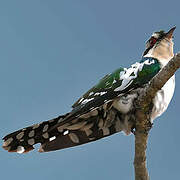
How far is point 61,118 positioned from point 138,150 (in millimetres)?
908

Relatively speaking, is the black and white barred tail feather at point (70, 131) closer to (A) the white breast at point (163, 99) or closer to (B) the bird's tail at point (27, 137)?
(B) the bird's tail at point (27, 137)

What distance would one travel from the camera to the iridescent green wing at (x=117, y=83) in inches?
183

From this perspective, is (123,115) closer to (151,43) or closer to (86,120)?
(86,120)

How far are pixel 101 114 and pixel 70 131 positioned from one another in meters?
0.42

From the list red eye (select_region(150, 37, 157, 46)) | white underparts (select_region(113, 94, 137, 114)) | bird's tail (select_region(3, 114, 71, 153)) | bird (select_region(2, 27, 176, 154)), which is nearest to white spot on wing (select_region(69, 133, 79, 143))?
bird (select_region(2, 27, 176, 154))

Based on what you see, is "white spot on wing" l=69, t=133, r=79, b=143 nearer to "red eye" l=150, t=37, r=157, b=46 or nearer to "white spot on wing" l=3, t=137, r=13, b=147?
"white spot on wing" l=3, t=137, r=13, b=147

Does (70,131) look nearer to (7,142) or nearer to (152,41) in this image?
(7,142)

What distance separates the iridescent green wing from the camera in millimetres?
4648

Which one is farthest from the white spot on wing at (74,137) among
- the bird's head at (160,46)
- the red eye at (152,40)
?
the red eye at (152,40)

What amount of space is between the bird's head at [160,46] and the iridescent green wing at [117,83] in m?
0.33

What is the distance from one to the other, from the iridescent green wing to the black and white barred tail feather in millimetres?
216

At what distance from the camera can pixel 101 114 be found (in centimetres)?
505

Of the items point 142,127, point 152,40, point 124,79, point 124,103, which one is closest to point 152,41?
point 152,40

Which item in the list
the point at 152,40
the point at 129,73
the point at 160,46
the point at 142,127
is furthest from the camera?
the point at 152,40
